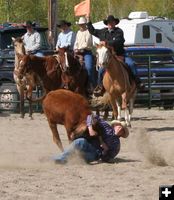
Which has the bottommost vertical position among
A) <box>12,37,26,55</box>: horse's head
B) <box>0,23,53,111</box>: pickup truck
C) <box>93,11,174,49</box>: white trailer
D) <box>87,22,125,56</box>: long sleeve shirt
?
<box>93,11,174,49</box>: white trailer


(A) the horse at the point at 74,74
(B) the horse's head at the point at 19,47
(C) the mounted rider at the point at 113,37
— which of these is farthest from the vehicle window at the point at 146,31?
(C) the mounted rider at the point at 113,37

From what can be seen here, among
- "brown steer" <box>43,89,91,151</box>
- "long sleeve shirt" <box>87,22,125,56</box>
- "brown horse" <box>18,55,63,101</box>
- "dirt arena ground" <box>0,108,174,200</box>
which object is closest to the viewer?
"dirt arena ground" <box>0,108,174,200</box>

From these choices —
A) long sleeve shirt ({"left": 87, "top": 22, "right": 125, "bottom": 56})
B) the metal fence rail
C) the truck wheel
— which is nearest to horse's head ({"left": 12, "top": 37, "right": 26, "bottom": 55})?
long sleeve shirt ({"left": 87, "top": 22, "right": 125, "bottom": 56})

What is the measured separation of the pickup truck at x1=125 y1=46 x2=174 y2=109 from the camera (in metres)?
19.3

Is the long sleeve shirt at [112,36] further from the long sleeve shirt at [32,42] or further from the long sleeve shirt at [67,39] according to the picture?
the long sleeve shirt at [32,42]

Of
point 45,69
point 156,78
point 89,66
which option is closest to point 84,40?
point 89,66

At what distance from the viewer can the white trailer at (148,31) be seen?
3064 cm

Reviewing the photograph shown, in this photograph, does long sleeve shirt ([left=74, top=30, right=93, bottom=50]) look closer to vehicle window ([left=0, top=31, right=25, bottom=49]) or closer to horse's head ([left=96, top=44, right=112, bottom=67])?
horse's head ([left=96, top=44, right=112, bottom=67])

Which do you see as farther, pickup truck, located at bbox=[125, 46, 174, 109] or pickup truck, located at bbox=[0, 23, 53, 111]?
pickup truck, located at bbox=[125, 46, 174, 109]

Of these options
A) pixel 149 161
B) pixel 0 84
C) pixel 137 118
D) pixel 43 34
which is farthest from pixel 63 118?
pixel 43 34

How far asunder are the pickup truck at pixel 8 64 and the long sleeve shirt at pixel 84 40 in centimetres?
244

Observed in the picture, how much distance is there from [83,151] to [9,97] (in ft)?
31.6

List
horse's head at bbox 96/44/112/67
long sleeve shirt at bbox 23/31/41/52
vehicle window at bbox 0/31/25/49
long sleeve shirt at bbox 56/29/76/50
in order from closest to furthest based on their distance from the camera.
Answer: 1. horse's head at bbox 96/44/112/67
2. long sleeve shirt at bbox 56/29/76/50
3. long sleeve shirt at bbox 23/31/41/52
4. vehicle window at bbox 0/31/25/49

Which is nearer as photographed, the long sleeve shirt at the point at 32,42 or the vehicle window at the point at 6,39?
the long sleeve shirt at the point at 32,42
